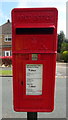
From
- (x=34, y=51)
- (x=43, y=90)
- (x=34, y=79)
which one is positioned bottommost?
(x=43, y=90)

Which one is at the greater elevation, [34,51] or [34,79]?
[34,51]

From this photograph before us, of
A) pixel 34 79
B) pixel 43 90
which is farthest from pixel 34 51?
pixel 43 90

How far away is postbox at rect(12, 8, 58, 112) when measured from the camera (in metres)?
2.49

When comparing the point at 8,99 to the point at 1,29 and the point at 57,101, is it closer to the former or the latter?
the point at 57,101

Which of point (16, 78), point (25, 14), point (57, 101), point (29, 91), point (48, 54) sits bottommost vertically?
point (57, 101)

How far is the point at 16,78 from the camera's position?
101 inches

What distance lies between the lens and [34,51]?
98.5 inches

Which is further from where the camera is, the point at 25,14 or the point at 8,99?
the point at 8,99

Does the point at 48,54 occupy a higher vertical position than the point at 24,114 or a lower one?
higher

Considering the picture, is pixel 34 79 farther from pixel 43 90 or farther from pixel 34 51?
pixel 34 51

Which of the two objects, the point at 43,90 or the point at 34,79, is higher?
the point at 34,79

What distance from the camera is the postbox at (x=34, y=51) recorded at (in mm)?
2494

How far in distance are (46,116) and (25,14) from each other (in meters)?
3.07

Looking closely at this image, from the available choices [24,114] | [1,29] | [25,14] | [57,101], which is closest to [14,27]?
[25,14]
